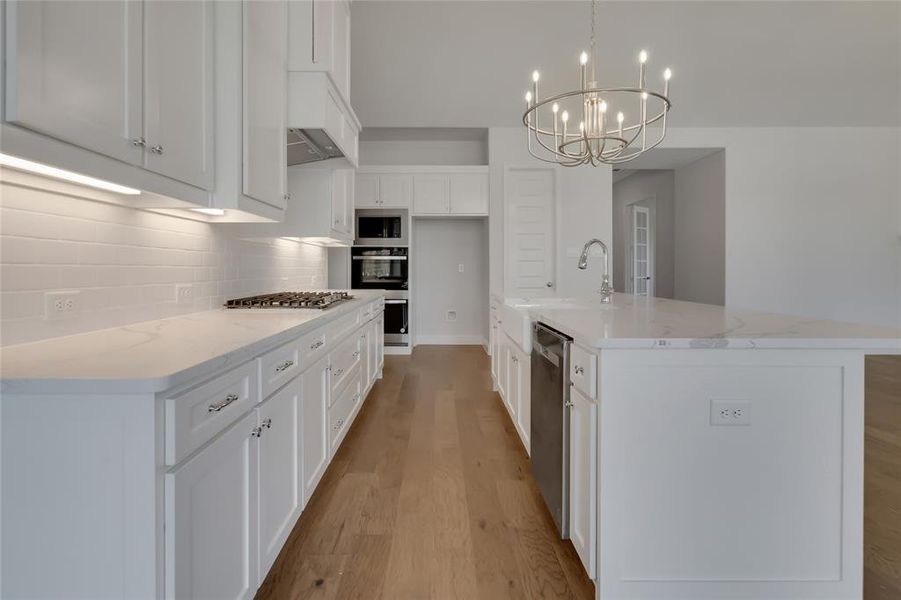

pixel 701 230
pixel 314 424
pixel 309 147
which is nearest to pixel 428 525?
pixel 314 424

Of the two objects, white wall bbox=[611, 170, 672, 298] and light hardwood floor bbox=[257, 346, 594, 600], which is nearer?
light hardwood floor bbox=[257, 346, 594, 600]

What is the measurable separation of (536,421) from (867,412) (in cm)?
293

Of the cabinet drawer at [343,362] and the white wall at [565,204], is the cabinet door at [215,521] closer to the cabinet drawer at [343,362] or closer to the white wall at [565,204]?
the cabinet drawer at [343,362]

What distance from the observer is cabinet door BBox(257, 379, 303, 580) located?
1.40m

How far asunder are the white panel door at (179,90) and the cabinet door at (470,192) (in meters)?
4.25

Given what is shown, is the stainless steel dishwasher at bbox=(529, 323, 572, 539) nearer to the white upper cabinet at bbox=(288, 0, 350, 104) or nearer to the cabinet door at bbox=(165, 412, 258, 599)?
the cabinet door at bbox=(165, 412, 258, 599)

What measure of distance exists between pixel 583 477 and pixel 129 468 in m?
1.27

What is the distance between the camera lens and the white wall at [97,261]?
125 cm

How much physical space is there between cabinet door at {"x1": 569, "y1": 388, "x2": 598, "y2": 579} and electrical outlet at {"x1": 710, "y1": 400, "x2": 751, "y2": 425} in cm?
36

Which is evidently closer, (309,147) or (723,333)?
(723,333)

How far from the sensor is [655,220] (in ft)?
25.7

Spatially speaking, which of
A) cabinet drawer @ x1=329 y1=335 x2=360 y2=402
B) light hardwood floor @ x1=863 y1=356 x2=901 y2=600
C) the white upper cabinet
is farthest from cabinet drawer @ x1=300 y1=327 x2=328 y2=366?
light hardwood floor @ x1=863 y1=356 x2=901 y2=600

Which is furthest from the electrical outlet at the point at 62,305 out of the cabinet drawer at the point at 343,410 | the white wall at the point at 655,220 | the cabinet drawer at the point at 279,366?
the white wall at the point at 655,220

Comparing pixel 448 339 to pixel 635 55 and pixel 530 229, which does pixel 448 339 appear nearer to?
pixel 530 229
